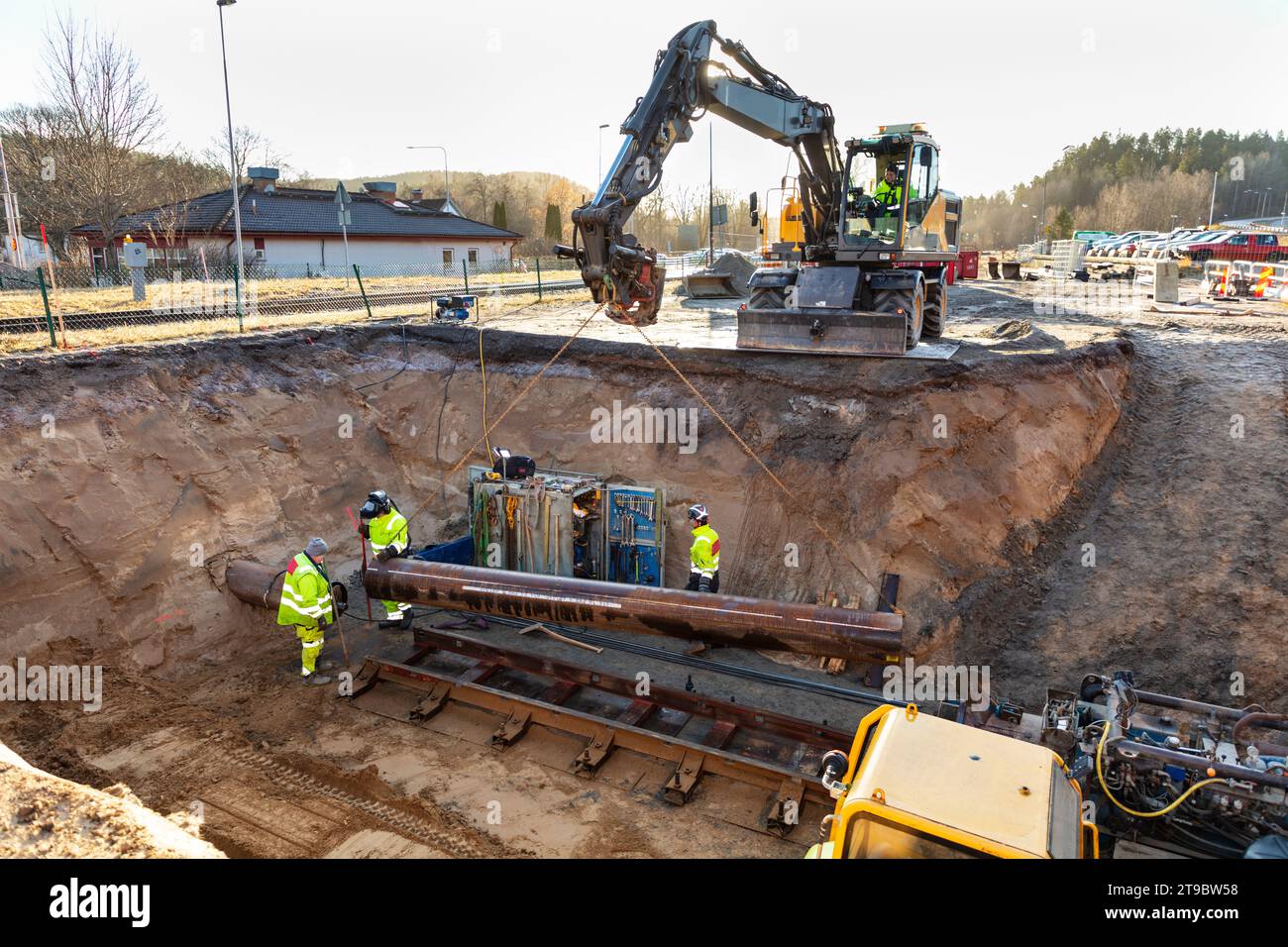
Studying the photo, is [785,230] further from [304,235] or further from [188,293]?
[304,235]

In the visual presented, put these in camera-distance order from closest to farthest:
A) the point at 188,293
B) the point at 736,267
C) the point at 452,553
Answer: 1. the point at 452,553
2. the point at 188,293
3. the point at 736,267

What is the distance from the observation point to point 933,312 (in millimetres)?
15039

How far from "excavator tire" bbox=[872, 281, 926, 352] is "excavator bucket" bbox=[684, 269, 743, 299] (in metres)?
13.8

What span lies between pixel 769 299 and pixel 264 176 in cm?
3639

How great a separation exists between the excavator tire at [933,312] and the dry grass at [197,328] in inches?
398

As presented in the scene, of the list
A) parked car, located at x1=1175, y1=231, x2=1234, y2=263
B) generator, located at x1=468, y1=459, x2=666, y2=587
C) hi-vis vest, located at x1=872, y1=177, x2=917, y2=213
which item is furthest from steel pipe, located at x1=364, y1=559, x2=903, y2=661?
parked car, located at x1=1175, y1=231, x2=1234, y2=263

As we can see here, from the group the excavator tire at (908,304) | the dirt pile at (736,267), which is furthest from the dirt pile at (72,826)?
the dirt pile at (736,267)

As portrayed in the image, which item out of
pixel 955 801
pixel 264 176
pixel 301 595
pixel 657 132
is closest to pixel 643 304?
pixel 657 132

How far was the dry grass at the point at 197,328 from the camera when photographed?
42.3 ft

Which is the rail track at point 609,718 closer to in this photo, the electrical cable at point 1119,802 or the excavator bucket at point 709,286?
the electrical cable at point 1119,802

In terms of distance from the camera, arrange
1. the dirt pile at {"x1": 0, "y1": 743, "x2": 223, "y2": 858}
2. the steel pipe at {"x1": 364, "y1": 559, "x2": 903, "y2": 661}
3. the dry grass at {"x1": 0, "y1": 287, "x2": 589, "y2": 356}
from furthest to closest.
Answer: the dry grass at {"x1": 0, "y1": 287, "x2": 589, "y2": 356}
the steel pipe at {"x1": 364, "y1": 559, "x2": 903, "y2": 661}
the dirt pile at {"x1": 0, "y1": 743, "x2": 223, "y2": 858}

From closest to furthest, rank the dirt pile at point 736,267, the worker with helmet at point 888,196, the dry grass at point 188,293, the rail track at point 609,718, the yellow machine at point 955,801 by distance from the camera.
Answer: the yellow machine at point 955,801 → the rail track at point 609,718 → the worker with helmet at point 888,196 → the dry grass at point 188,293 → the dirt pile at point 736,267

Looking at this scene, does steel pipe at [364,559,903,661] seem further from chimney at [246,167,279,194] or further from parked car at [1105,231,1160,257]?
parked car at [1105,231,1160,257]

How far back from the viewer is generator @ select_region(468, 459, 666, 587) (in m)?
11.3
